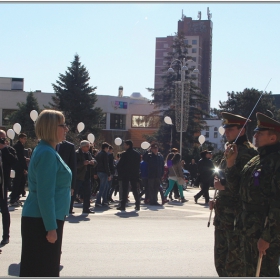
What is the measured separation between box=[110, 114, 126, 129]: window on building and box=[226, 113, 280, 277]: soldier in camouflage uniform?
65572 millimetres

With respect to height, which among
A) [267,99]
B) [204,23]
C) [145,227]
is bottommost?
[145,227]

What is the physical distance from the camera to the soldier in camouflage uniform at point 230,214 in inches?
212

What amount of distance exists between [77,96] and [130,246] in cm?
4652

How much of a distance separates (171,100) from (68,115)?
1168 cm

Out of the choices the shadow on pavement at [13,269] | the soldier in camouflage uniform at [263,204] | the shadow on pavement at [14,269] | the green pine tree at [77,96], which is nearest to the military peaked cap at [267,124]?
the soldier in camouflage uniform at [263,204]

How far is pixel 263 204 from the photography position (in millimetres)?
4480

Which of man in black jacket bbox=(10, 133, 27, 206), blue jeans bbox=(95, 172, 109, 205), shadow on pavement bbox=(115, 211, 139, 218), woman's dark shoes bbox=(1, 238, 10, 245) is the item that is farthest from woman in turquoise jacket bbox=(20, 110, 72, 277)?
blue jeans bbox=(95, 172, 109, 205)

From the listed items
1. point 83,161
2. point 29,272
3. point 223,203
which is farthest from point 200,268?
point 83,161

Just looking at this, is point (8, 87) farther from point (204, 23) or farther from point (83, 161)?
point (204, 23)

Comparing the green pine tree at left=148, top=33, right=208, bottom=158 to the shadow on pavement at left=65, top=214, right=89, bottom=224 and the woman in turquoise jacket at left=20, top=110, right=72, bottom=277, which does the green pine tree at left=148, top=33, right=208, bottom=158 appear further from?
the woman in turquoise jacket at left=20, top=110, right=72, bottom=277

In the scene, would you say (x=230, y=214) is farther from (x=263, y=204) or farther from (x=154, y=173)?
(x=154, y=173)

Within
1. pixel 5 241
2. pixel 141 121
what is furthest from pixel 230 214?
pixel 141 121

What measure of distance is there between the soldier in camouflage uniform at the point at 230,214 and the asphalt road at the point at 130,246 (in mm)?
1090

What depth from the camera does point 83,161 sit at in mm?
12898
